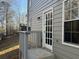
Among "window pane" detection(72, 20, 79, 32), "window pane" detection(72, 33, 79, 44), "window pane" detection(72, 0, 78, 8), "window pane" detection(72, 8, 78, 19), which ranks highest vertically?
"window pane" detection(72, 0, 78, 8)

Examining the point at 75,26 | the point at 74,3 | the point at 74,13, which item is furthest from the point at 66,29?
the point at 74,3

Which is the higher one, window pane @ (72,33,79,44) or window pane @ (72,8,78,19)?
window pane @ (72,8,78,19)

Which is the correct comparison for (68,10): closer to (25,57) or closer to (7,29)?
(25,57)

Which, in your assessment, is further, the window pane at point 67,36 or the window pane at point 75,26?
the window pane at point 67,36

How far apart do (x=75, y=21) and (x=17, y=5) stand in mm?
22847

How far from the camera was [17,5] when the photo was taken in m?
25.4

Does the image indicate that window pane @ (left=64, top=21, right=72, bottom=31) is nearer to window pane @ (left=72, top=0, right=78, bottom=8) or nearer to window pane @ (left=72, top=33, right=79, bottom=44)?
window pane @ (left=72, top=33, right=79, bottom=44)

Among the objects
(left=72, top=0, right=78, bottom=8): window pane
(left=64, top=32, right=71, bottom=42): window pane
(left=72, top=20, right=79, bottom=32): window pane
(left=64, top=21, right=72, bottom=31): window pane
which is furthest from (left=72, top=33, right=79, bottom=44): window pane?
(left=72, top=0, right=78, bottom=8): window pane

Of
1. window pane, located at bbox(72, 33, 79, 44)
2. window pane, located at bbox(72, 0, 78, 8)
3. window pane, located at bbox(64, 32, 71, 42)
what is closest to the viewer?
window pane, located at bbox(72, 33, 79, 44)

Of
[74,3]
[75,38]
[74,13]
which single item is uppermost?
[74,3]

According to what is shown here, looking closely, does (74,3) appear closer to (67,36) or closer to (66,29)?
(66,29)

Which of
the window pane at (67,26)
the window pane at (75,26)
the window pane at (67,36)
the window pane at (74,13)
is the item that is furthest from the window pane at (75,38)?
the window pane at (74,13)

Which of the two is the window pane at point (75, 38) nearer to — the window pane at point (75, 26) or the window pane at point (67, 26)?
the window pane at point (75, 26)

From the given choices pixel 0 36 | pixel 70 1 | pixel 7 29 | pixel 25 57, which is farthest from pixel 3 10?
pixel 70 1
